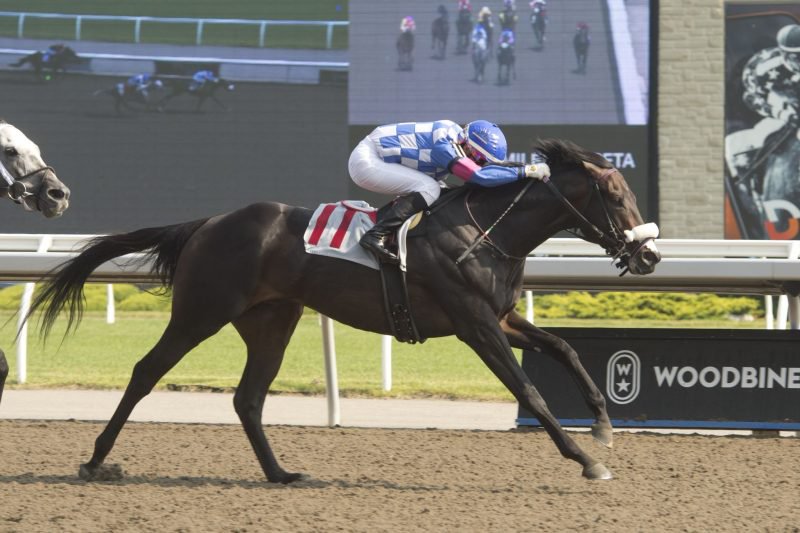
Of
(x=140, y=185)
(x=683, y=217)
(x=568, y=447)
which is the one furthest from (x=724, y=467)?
(x=140, y=185)

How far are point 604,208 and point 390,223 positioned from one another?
999 mm

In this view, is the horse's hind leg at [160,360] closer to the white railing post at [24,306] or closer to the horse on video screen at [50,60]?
the white railing post at [24,306]

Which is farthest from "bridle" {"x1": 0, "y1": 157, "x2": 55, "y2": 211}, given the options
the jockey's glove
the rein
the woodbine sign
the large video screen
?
the large video screen

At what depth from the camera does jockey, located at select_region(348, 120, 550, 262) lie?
19.3ft

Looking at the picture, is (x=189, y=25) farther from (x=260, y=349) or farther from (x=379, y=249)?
(x=379, y=249)

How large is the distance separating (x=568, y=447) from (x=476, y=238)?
105 centimetres

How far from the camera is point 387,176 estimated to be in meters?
6.06

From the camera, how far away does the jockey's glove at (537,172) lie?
19.5ft

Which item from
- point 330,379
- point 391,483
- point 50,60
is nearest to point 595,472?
point 391,483

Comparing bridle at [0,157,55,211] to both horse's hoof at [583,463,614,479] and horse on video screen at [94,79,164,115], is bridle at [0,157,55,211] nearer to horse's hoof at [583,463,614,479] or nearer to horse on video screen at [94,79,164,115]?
horse's hoof at [583,463,614,479]

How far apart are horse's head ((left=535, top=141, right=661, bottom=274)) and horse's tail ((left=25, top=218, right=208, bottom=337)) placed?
71.4 inches

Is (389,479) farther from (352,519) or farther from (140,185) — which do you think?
(140,185)

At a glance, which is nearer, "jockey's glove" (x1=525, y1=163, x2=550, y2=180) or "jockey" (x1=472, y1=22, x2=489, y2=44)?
"jockey's glove" (x1=525, y1=163, x2=550, y2=180)

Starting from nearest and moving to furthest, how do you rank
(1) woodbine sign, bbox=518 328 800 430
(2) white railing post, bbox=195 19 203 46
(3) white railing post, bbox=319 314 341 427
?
(1) woodbine sign, bbox=518 328 800 430
(3) white railing post, bbox=319 314 341 427
(2) white railing post, bbox=195 19 203 46
